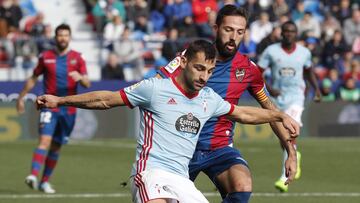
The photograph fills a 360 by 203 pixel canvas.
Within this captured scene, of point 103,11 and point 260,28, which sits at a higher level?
point 103,11

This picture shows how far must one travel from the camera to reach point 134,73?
28.7 m

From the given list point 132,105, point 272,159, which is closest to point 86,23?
point 272,159

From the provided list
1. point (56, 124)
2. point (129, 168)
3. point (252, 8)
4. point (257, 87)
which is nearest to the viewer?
point (257, 87)

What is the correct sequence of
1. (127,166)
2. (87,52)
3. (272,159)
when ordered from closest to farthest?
(127,166) < (272,159) < (87,52)

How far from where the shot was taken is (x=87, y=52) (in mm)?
29531

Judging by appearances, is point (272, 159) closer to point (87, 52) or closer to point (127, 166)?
point (127, 166)

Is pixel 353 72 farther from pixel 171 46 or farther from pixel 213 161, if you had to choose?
pixel 213 161

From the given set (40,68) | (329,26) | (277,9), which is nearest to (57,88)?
(40,68)

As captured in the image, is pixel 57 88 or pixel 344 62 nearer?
pixel 57 88

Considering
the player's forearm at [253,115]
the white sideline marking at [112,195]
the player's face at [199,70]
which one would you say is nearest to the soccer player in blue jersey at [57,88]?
the white sideline marking at [112,195]

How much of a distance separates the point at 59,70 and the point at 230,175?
6664 millimetres

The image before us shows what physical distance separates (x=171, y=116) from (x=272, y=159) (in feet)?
41.2

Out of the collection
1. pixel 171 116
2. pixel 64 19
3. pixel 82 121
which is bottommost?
pixel 82 121

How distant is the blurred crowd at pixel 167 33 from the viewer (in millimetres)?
27888
